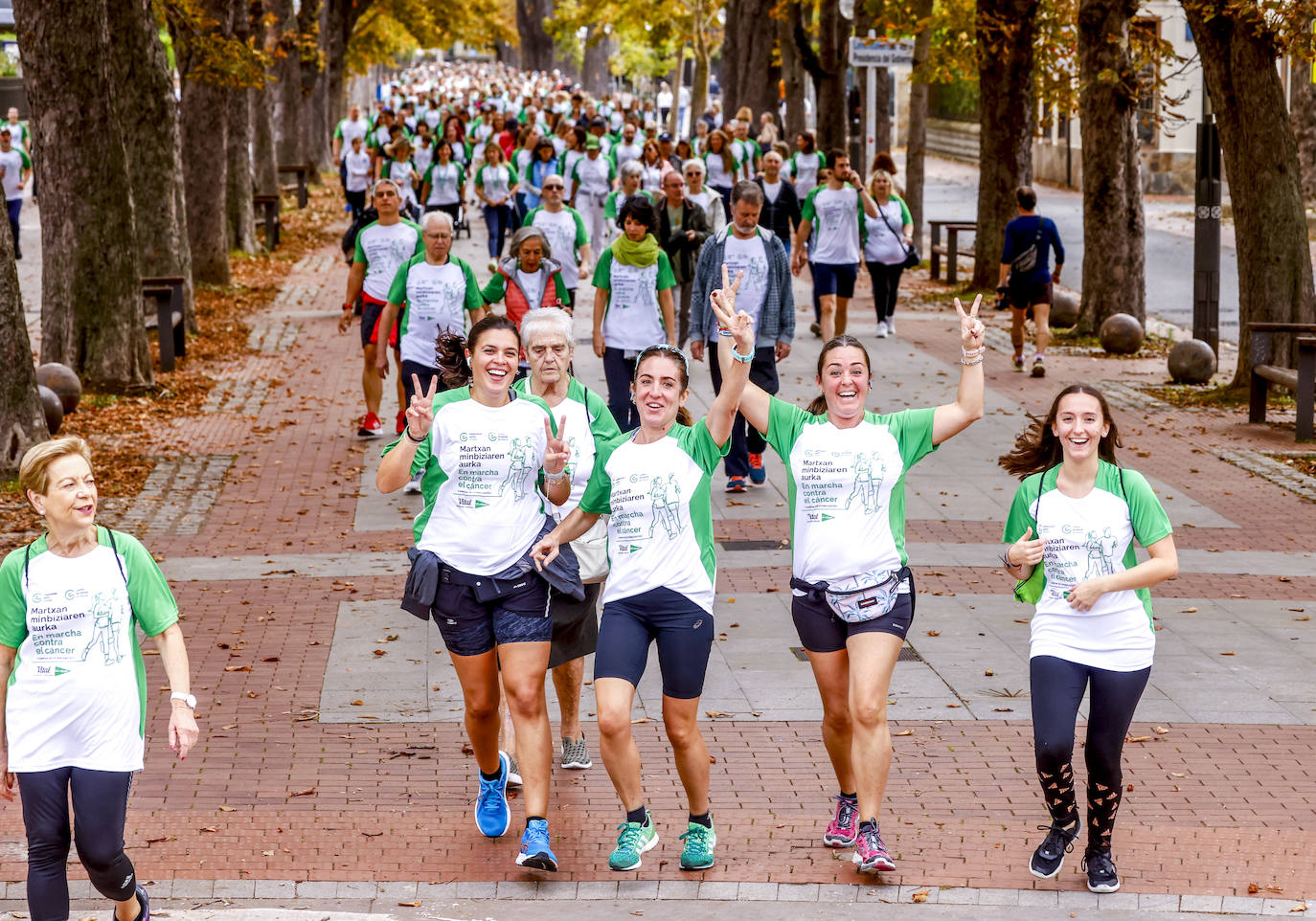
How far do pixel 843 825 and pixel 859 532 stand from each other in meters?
1.08

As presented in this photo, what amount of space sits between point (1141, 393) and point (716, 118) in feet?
96.3

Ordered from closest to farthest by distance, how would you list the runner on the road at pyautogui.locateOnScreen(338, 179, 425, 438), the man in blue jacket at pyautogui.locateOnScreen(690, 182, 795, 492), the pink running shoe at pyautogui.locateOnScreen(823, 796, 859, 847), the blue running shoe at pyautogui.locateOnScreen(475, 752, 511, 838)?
the pink running shoe at pyautogui.locateOnScreen(823, 796, 859, 847)
the blue running shoe at pyautogui.locateOnScreen(475, 752, 511, 838)
the man in blue jacket at pyautogui.locateOnScreen(690, 182, 795, 492)
the runner on the road at pyautogui.locateOnScreen(338, 179, 425, 438)

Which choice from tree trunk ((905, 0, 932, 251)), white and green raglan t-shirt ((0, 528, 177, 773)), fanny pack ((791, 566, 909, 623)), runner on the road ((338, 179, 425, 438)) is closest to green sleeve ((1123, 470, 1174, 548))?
fanny pack ((791, 566, 909, 623))

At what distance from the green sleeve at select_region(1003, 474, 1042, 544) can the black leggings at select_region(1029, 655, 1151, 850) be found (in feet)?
1.37

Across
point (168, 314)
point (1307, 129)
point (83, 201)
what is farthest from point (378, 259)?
point (1307, 129)

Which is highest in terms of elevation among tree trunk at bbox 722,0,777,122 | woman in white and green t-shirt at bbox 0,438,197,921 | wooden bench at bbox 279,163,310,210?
tree trunk at bbox 722,0,777,122

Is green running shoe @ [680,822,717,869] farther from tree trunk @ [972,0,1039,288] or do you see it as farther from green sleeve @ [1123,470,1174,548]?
tree trunk @ [972,0,1039,288]

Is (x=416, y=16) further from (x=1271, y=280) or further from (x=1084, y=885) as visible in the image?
(x=1084, y=885)

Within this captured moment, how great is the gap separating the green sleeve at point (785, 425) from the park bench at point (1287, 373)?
30.2 ft

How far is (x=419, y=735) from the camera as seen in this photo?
7418 millimetres

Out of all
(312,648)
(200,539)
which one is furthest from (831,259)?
(312,648)

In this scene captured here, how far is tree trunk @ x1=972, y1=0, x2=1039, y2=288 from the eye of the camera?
22.5 metres

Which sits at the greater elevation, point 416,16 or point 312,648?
point 416,16

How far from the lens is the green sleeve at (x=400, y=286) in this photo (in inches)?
459
